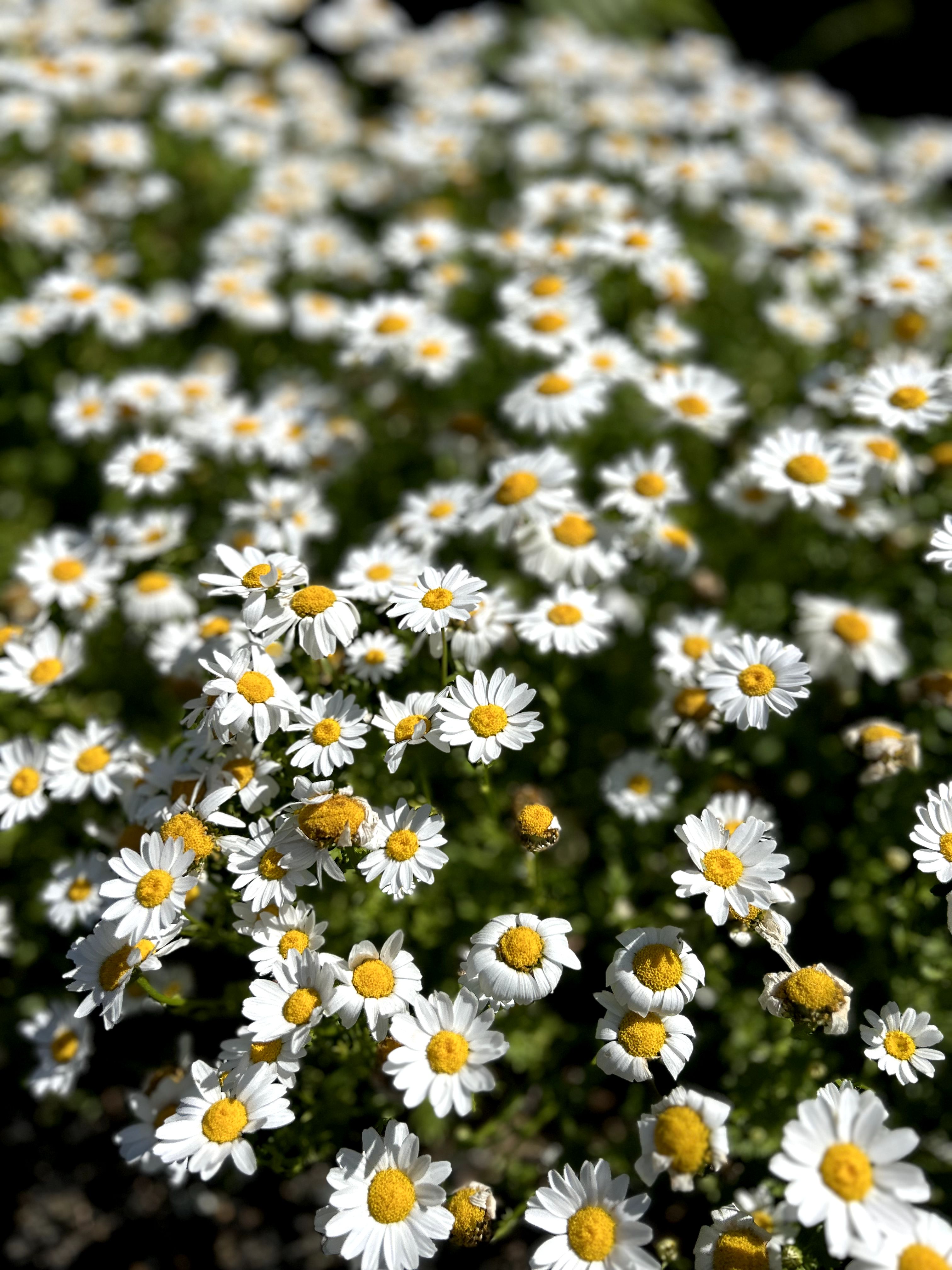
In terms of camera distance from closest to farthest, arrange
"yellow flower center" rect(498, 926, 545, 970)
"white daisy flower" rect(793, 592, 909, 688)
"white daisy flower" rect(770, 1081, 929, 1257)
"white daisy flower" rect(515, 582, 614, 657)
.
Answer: "white daisy flower" rect(770, 1081, 929, 1257), "yellow flower center" rect(498, 926, 545, 970), "white daisy flower" rect(515, 582, 614, 657), "white daisy flower" rect(793, 592, 909, 688)

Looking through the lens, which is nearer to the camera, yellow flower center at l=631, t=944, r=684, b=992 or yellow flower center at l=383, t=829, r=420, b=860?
yellow flower center at l=631, t=944, r=684, b=992

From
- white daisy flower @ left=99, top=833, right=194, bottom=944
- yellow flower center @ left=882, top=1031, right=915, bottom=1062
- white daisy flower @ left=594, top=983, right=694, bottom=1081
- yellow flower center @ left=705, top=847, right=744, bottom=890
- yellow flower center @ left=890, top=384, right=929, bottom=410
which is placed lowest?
yellow flower center @ left=882, top=1031, right=915, bottom=1062

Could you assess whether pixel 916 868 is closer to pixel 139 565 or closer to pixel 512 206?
pixel 139 565

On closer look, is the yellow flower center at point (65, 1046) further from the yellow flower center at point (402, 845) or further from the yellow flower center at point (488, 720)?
the yellow flower center at point (488, 720)

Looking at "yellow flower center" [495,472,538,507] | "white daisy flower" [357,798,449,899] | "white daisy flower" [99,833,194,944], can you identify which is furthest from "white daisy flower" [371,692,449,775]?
"yellow flower center" [495,472,538,507]

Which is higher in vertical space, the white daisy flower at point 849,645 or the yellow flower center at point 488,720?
the yellow flower center at point 488,720

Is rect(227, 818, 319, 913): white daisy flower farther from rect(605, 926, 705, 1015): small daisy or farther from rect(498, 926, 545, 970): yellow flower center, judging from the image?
rect(605, 926, 705, 1015): small daisy

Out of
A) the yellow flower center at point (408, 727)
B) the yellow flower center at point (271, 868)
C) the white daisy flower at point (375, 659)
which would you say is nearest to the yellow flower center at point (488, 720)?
the yellow flower center at point (408, 727)
